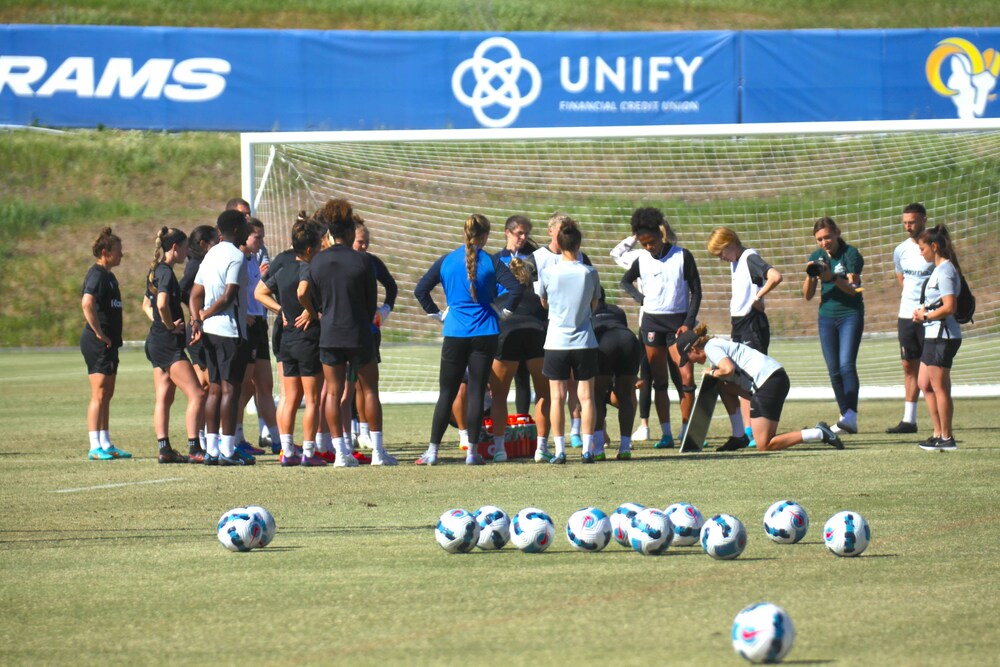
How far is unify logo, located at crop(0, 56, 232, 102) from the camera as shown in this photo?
30.4 metres

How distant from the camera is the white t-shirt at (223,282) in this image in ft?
39.9

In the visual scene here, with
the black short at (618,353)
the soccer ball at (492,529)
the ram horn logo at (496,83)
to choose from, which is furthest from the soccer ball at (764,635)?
the ram horn logo at (496,83)

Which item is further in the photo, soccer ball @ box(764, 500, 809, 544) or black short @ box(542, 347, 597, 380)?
black short @ box(542, 347, 597, 380)

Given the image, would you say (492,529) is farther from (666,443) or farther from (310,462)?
(666,443)

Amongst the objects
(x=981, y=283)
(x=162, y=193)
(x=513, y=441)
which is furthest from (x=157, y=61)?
(x=513, y=441)

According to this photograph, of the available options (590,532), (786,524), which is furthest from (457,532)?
(786,524)

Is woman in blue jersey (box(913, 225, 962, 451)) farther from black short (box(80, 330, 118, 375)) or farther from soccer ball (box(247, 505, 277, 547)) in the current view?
black short (box(80, 330, 118, 375))

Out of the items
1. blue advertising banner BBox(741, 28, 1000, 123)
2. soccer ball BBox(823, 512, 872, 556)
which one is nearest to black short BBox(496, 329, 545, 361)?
soccer ball BBox(823, 512, 872, 556)

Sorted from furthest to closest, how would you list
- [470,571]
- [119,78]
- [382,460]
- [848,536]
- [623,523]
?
1. [119,78]
2. [382,460]
3. [623,523]
4. [848,536]
5. [470,571]

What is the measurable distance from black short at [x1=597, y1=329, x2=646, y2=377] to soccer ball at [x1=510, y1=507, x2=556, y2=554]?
514 centimetres

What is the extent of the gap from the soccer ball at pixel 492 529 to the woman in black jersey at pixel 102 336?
6.14m

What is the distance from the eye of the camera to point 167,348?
41.4ft

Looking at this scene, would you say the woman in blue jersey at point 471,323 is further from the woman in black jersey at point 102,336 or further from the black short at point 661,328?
the woman in black jersey at point 102,336

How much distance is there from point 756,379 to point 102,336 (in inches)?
232
